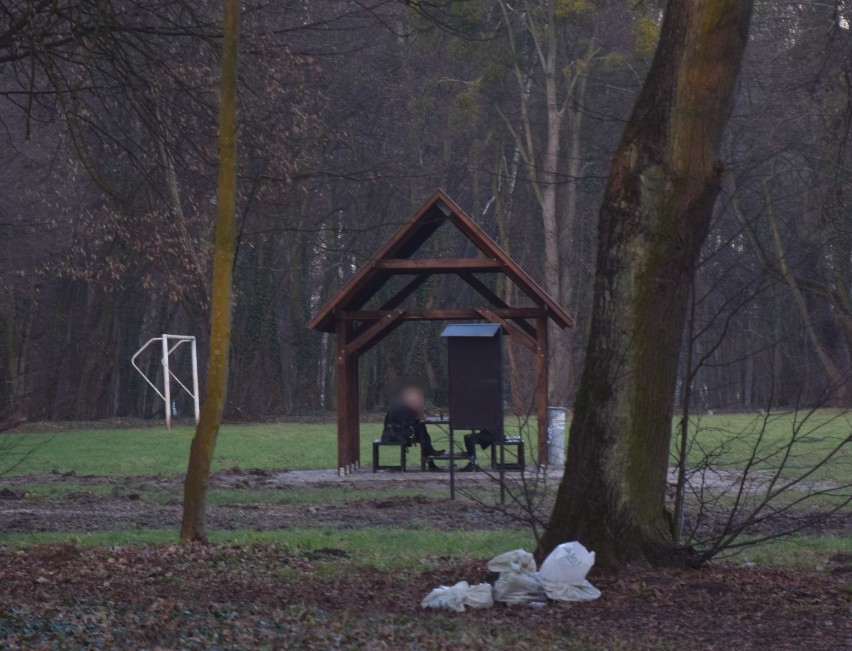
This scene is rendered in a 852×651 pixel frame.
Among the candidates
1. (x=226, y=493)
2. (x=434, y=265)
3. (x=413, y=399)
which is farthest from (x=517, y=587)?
(x=413, y=399)

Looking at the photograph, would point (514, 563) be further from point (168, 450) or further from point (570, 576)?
point (168, 450)

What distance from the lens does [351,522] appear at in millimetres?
14086

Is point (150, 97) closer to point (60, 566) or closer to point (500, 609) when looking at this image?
point (60, 566)

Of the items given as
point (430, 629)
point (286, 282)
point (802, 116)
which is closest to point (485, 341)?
point (430, 629)

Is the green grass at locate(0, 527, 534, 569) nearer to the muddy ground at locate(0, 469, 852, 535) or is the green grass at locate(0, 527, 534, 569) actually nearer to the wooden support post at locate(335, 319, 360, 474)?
the muddy ground at locate(0, 469, 852, 535)

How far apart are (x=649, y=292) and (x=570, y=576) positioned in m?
2.09

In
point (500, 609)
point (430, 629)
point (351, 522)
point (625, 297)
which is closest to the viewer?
point (430, 629)

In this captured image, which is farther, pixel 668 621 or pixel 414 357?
pixel 414 357

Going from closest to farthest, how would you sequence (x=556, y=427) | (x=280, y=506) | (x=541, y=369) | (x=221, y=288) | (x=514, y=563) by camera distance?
(x=514, y=563) → (x=221, y=288) → (x=280, y=506) → (x=541, y=369) → (x=556, y=427)

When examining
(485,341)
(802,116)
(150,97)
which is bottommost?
(485,341)

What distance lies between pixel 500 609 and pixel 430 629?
92 centimetres

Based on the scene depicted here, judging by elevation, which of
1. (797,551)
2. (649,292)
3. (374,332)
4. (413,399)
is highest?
(374,332)

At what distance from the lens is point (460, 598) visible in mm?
8297

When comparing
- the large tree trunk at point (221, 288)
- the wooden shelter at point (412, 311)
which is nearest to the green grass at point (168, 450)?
the wooden shelter at point (412, 311)
